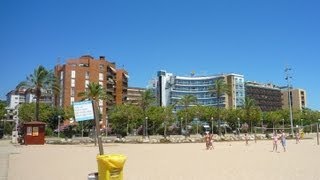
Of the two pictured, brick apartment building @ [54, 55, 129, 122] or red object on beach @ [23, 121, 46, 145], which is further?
brick apartment building @ [54, 55, 129, 122]

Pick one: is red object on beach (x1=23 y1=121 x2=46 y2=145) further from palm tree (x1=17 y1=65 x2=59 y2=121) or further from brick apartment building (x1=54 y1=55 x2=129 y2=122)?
brick apartment building (x1=54 y1=55 x2=129 y2=122)

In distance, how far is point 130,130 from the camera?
114m

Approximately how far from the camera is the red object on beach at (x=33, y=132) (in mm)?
51844

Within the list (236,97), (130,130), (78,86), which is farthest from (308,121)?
(78,86)

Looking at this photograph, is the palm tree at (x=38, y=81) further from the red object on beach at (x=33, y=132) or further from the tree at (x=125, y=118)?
the tree at (x=125, y=118)

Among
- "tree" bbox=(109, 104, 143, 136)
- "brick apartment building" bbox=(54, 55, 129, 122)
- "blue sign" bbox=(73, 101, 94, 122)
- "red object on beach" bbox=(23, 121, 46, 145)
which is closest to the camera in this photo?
"blue sign" bbox=(73, 101, 94, 122)

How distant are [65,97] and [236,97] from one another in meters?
91.6

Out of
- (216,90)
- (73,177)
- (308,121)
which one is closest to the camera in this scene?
(73,177)

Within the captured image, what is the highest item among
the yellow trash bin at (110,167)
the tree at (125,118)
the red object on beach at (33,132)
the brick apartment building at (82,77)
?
the brick apartment building at (82,77)

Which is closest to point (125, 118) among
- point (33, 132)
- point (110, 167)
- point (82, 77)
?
point (82, 77)

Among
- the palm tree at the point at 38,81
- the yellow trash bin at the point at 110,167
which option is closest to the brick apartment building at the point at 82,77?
the palm tree at the point at 38,81

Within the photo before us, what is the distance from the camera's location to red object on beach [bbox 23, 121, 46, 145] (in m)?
51.8

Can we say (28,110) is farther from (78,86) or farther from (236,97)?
(236,97)

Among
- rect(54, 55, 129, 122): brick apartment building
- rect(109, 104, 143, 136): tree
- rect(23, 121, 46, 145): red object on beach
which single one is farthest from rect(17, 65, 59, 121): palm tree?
rect(54, 55, 129, 122): brick apartment building
